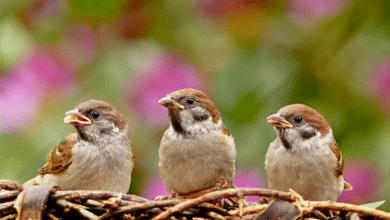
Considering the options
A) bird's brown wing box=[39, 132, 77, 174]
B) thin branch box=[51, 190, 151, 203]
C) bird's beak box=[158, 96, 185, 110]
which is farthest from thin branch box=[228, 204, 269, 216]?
bird's brown wing box=[39, 132, 77, 174]

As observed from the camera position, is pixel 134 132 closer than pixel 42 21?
Yes

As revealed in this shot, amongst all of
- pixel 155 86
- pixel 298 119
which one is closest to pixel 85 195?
pixel 298 119

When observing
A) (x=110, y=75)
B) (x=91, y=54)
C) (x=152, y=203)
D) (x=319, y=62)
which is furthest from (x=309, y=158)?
(x=91, y=54)

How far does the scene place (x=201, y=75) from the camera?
3.04m

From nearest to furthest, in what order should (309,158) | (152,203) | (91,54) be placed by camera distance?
(152,203), (309,158), (91,54)

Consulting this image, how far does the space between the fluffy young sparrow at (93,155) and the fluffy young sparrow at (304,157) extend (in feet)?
1.86

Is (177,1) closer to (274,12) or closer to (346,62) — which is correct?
(274,12)

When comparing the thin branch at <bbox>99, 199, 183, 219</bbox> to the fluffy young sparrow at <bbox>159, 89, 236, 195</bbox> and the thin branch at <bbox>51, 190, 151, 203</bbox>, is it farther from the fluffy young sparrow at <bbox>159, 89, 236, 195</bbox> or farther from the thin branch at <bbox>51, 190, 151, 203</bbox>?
the fluffy young sparrow at <bbox>159, 89, 236, 195</bbox>

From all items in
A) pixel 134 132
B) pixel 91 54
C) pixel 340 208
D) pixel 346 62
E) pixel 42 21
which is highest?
pixel 42 21

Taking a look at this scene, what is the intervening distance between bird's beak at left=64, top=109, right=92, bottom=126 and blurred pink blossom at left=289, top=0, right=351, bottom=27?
4.90ft

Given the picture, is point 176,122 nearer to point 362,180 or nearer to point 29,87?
point 29,87

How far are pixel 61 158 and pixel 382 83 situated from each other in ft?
5.70

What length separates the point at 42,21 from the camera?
3143 mm

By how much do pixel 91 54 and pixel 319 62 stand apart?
4.18 feet
